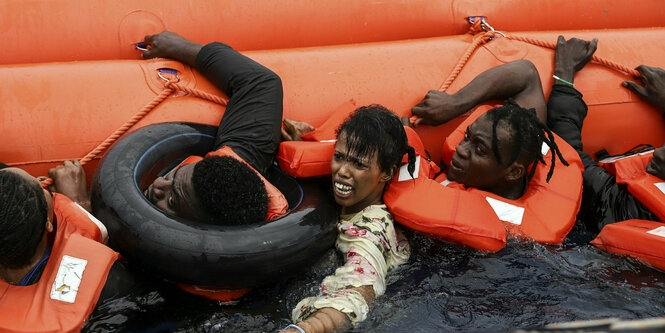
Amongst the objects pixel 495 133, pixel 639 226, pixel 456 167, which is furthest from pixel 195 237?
pixel 639 226

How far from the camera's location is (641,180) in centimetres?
312

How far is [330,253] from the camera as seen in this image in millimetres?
2709

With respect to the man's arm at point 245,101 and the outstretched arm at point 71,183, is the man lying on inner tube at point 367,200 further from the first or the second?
the outstretched arm at point 71,183

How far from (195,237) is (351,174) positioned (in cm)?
80

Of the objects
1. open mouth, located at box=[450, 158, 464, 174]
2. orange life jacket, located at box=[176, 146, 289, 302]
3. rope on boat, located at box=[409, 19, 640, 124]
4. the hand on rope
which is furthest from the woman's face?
the hand on rope

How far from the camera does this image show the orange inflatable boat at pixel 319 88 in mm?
2861

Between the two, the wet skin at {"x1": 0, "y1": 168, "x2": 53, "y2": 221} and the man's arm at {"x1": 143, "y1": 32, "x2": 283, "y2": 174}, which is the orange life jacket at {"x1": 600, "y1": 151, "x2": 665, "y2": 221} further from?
the wet skin at {"x1": 0, "y1": 168, "x2": 53, "y2": 221}

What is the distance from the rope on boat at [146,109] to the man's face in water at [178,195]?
18.7 inches

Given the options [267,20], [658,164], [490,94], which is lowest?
[658,164]

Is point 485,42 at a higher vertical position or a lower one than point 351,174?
higher

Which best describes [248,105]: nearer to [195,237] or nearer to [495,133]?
[195,237]

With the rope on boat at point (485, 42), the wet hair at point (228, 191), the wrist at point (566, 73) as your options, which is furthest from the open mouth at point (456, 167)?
the wet hair at point (228, 191)

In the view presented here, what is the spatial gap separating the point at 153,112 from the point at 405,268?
1535 millimetres

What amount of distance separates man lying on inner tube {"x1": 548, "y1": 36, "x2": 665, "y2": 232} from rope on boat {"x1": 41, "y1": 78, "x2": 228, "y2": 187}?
79.9 inches
